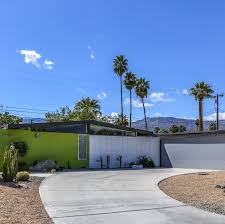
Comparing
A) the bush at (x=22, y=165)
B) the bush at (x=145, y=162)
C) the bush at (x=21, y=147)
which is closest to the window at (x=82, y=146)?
the bush at (x=21, y=147)

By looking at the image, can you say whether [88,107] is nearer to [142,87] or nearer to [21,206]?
[142,87]

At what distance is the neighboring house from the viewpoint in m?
28.7

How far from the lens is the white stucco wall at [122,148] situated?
3294 centimetres

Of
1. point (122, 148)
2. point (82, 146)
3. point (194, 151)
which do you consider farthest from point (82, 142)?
point (194, 151)

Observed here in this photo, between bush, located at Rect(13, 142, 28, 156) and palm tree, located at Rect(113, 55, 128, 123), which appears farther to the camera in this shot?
palm tree, located at Rect(113, 55, 128, 123)

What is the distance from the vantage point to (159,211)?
1142cm

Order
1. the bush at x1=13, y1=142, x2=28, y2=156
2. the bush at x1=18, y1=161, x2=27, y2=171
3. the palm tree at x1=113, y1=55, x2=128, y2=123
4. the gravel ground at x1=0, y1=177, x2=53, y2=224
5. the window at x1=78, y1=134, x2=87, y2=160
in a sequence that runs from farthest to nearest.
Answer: the palm tree at x1=113, y1=55, x2=128, y2=123
the window at x1=78, y1=134, x2=87, y2=160
the bush at x1=13, y1=142, x2=28, y2=156
the bush at x1=18, y1=161, x2=27, y2=171
the gravel ground at x1=0, y1=177, x2=53, y2=224

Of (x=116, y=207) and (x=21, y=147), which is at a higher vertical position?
(x=21, y=147)

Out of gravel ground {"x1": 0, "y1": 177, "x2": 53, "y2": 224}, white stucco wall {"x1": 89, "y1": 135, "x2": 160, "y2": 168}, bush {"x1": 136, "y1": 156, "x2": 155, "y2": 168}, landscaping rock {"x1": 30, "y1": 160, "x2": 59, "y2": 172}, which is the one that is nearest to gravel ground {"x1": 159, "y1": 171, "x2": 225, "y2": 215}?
gravel ground {"x1": 0, "y1": 177, "x2": 53, "y2": 224}

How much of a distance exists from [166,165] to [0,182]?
72.8 feet

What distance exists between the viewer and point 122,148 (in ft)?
115

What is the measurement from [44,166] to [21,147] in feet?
6.09

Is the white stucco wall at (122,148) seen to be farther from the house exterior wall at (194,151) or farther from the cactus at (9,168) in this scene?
the cactus at (9,168)

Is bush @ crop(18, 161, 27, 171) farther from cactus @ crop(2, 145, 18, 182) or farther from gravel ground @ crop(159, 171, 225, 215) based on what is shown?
gravel ground @ crop(159, 171, 225, 215)
